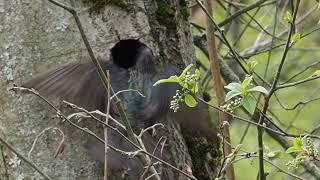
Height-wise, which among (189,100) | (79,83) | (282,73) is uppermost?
(282,73)

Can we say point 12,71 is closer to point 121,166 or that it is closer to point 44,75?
point 44,75

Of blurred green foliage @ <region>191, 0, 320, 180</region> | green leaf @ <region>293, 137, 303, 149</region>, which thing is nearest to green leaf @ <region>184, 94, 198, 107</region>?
green leaf @ <region>293, 137, 303, 149</region>

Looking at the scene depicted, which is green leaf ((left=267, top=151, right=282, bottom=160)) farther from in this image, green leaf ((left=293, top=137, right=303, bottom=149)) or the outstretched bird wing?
the outstretched bird wing

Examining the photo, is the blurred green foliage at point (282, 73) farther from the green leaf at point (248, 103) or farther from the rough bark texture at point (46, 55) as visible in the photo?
the green leaf at point (248, 103)

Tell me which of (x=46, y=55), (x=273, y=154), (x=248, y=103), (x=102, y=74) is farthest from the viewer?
(x=46, y=55)

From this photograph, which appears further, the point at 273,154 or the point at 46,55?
the point at 46,55

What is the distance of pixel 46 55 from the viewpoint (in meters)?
2.58

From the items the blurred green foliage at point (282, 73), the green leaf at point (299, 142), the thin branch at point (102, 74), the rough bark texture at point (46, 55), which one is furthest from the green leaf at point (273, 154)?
the blurred green foliage at point (282, 73)

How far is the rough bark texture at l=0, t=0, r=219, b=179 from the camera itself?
8.27 feet

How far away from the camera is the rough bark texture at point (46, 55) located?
2521 millimetres

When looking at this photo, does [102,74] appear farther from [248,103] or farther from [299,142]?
[299,142]

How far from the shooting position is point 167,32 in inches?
110

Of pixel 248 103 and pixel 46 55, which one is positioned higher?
pixel 248 103

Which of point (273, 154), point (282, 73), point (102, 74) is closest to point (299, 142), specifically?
point (273, 154)
